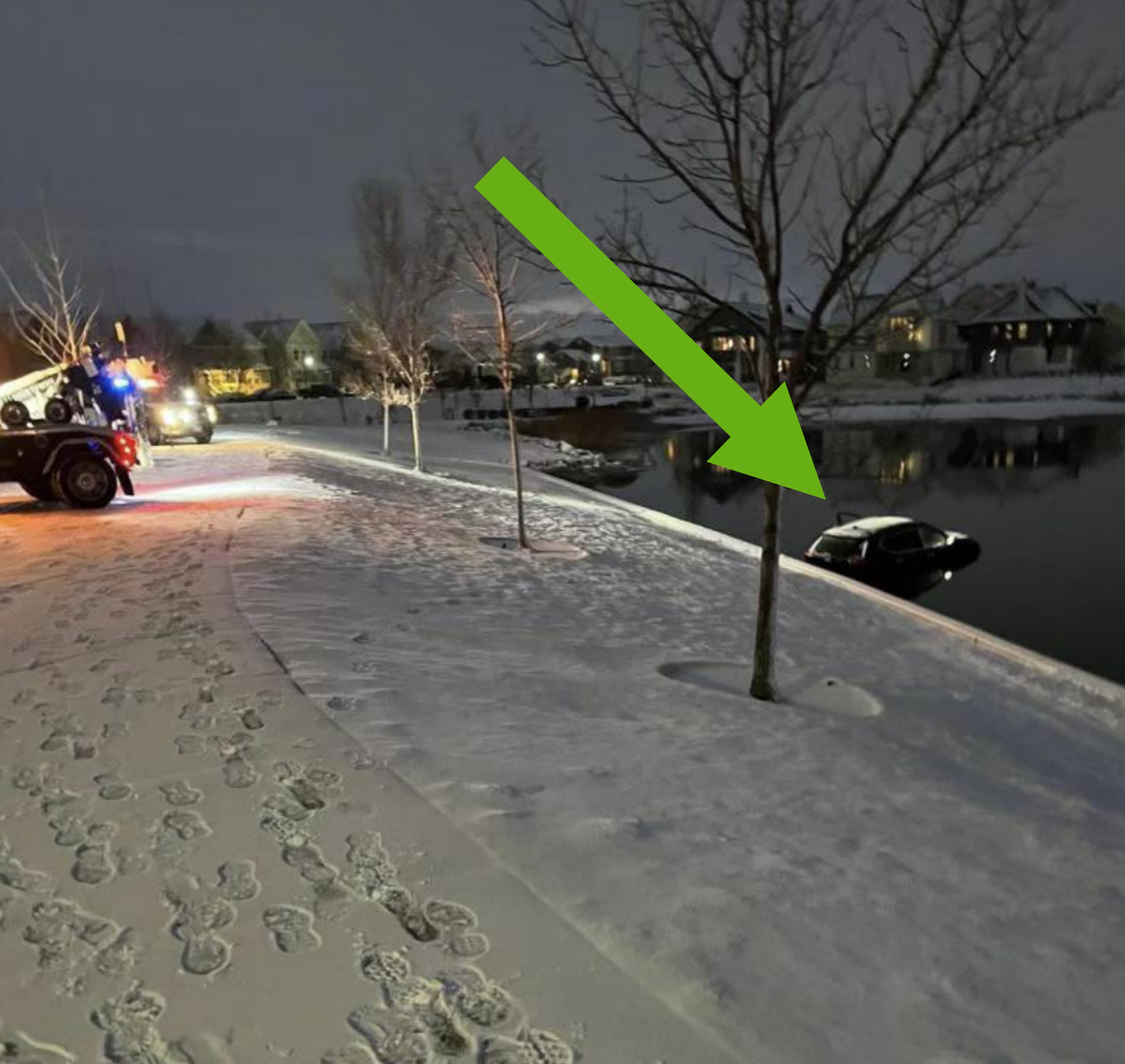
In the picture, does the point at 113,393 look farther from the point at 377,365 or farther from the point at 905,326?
the point at 905,326

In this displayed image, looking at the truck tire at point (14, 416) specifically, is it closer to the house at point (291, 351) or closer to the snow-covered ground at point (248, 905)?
the snow-covered ground at point (248, 905)

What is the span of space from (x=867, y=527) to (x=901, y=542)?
0.68 meters

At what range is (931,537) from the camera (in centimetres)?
1647

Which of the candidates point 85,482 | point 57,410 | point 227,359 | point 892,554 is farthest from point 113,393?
point 227,359

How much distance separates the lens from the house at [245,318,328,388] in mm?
82938

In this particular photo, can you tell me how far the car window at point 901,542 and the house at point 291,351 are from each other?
7245 cm

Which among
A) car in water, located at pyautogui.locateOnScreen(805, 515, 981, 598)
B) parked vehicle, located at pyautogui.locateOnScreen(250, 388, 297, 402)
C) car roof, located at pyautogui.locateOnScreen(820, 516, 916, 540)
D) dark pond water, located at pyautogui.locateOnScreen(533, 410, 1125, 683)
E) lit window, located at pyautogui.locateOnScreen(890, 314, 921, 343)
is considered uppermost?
lit window, located at pyautogui.locateOnScreen(890, 314, 921, 343)

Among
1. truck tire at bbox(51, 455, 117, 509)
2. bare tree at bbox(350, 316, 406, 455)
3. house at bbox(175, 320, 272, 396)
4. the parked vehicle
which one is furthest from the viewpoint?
house at bbox(175, 320, 272, 396)

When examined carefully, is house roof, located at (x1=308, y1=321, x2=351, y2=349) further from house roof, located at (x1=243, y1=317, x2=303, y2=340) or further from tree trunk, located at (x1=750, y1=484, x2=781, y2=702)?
tree trunk, located at (x1=750, y1=484, x2=781, y2=702)

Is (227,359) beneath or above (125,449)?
above

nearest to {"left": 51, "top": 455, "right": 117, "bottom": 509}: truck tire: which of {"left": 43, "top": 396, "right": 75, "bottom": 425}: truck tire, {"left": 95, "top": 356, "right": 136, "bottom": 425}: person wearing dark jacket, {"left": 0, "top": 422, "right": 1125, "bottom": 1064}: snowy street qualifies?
{"left": 43, "top": 396, "right": 75, "bottom": 425}: truck tire

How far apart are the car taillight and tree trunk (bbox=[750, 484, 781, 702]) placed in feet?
33.1

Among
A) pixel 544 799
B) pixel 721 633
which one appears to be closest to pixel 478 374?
pixel 721 633

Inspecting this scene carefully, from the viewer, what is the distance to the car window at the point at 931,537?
16.3m
